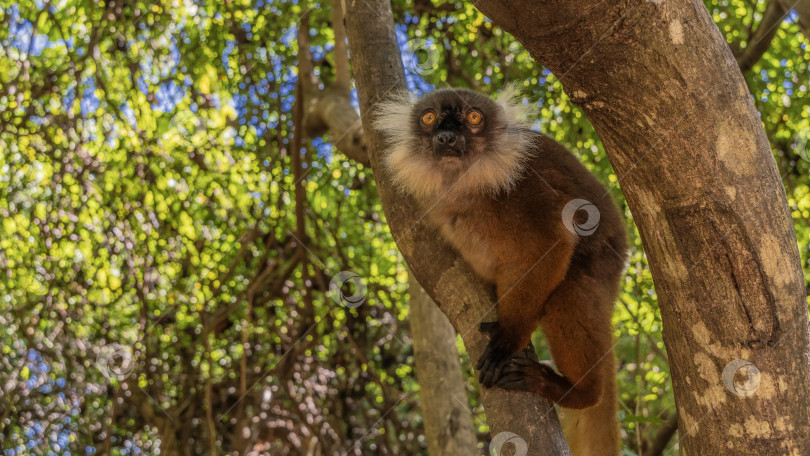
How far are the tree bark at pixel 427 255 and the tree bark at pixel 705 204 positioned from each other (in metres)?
0.58

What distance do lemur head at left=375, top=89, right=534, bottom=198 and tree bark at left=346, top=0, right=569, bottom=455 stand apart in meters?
0.21

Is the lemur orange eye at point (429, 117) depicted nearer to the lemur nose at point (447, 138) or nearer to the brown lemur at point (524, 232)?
the brown lemur at point (524, 232)

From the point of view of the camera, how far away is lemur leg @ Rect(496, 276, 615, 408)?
10.4 feet

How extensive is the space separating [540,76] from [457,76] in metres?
0.85

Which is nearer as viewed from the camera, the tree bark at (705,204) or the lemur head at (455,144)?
the tree bark at (705,204)

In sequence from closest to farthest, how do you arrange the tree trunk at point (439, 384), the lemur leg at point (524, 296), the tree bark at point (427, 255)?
the tree bark at point (427, 255) < the lemur leg at point (524, 296) < the tree trunk at point (439, 384)

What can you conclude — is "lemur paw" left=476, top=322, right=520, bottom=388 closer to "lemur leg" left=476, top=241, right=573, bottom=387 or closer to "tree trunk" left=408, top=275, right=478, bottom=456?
"lemur leg" left=476, top=241, right=573, bottom=387

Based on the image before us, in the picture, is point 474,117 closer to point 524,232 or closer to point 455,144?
point 455,144

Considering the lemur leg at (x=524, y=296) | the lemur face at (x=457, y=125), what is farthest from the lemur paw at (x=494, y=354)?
the lemur face at (x=457, y=125)

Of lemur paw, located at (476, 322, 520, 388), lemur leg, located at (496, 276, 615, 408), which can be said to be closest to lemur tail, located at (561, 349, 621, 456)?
lemur leg, located at (496, 276, 615, 408)

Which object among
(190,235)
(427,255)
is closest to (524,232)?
(427,255)

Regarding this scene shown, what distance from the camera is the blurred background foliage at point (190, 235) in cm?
595

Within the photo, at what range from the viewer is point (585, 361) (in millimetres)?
3162

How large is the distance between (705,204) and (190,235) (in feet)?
17.0
